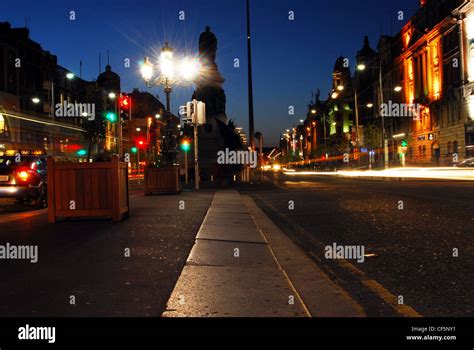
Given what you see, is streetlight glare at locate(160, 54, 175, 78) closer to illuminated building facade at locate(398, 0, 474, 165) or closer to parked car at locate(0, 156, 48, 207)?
parked car at locate(0, 156, 48, 207)

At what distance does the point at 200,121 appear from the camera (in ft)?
75.7

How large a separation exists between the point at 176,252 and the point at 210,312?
274cm

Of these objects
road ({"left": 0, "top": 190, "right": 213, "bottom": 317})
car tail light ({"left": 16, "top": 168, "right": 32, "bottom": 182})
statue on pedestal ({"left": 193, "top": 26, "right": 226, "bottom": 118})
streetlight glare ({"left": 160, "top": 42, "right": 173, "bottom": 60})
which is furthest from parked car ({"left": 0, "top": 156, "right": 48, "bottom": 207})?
statue on pedestal ({"left": 193, "top": 26, "right": 226, "bottom": 118})

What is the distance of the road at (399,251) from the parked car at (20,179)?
6774mm

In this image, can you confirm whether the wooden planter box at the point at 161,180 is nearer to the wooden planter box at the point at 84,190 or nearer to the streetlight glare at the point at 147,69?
the streetlight glare at the point at 147,69

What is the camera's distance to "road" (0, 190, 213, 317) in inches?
165

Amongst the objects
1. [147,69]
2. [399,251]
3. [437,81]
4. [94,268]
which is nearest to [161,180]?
[147,69]

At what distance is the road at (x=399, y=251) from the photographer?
4586mm

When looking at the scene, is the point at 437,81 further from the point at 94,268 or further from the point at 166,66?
the point at 94,268

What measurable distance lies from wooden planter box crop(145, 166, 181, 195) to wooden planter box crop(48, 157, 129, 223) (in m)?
10.7

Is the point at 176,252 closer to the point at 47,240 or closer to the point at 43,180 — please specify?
the point at 47,240
